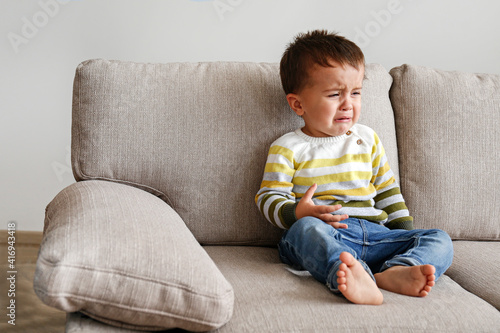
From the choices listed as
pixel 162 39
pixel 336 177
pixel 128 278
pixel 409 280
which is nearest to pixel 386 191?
pixel 336 177

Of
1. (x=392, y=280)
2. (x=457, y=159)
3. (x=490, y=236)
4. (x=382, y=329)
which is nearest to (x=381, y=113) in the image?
(x=457, y=159)

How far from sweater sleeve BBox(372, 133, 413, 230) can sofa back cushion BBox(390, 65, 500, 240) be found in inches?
5.0

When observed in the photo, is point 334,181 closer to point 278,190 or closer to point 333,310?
point 278,190

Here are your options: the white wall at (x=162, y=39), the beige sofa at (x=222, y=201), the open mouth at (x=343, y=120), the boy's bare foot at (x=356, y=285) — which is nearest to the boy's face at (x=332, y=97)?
the open mouth at (x=343, y=120)

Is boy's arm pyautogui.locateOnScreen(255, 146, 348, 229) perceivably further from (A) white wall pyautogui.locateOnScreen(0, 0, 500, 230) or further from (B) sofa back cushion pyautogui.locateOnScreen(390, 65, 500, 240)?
(A) white wall pyautogui.locateOnScreen(0, 0, 500, 230)

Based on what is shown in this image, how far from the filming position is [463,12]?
7.81ft

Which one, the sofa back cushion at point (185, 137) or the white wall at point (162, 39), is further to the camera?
the white wall at point (162, 39)

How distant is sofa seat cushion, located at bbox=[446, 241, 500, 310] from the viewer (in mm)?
1374

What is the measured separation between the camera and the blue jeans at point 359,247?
130cm

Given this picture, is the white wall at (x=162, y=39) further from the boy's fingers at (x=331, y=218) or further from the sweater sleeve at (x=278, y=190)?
the boy's fingers at (x=331, y=218)

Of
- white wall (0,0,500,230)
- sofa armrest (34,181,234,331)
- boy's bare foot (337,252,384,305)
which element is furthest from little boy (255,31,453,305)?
white wall (0,0,500,230)

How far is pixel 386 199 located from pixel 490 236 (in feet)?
1.41

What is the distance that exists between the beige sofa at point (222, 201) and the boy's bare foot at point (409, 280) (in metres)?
0.03

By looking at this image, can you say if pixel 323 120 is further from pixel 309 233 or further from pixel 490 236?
pixel 490 236
